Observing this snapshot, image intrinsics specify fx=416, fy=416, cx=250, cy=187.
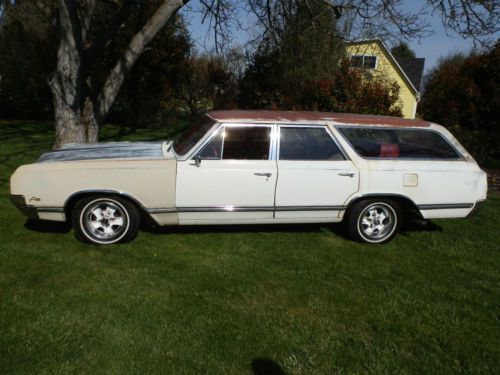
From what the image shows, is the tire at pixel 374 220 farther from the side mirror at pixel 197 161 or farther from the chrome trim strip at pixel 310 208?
the side mirror at pixel 197 161

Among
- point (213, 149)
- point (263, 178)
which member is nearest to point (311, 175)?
point (263, 178)

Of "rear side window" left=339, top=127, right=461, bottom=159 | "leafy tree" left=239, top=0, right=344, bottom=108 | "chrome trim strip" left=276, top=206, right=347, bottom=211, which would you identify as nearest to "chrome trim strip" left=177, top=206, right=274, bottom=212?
"chrome trim strip" left=276, top=206, right=347, bottom=211

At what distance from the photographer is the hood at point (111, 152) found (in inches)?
189

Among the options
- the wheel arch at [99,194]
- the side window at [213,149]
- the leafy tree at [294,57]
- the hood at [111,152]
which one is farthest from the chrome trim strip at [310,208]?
the leafy tree at [294,57]

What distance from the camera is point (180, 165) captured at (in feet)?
15.3

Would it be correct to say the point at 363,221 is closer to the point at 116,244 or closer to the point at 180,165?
the point at 180,165

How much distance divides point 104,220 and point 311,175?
2.45 metres

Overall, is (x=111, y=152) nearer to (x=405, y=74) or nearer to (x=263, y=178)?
(x=263, y=178)

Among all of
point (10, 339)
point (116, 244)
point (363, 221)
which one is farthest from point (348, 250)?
point (10, 339)

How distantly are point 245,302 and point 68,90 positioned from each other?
22.2 feet

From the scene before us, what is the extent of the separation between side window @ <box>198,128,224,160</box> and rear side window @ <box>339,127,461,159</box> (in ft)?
5.45

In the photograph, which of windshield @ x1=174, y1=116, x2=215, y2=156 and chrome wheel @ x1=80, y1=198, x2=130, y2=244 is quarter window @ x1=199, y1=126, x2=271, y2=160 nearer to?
windshield @ x1=174, y1=116, x2=215, y2=156

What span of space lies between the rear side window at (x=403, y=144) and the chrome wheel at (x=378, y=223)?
2.19 feet

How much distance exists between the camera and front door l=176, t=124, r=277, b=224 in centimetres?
470
